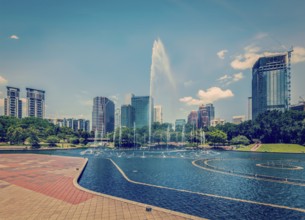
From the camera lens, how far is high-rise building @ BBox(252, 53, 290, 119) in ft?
545

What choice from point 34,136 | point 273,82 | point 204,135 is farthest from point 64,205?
point 273,82

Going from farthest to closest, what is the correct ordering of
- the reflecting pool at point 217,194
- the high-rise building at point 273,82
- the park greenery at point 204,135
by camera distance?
the high-rise building at point 273,82 → the park greenery at point 204,135 → the reflecting pool at point 217,194

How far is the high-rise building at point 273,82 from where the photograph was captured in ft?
545

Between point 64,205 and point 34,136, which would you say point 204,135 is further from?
point 64,205

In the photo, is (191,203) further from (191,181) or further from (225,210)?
(191,181)

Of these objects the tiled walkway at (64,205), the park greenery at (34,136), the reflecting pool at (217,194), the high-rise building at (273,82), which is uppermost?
the high-rise building at (273,82)

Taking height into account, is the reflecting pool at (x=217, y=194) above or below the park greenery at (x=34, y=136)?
above

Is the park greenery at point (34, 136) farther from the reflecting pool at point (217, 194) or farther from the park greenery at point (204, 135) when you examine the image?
the reflecting pool at point (217, 194)

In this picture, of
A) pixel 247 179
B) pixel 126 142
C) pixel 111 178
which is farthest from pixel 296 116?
pixel 111 178

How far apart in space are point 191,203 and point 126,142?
86482 millimetres

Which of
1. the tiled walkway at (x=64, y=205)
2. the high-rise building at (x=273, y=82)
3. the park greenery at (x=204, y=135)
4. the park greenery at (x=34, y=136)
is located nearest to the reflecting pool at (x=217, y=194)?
the tiled walkway at (x=64, y=205)

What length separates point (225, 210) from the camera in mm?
13680

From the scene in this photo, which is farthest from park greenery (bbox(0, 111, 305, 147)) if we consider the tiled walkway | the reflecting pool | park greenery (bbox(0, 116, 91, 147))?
the tiled walkway

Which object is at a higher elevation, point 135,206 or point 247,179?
point 135,206
